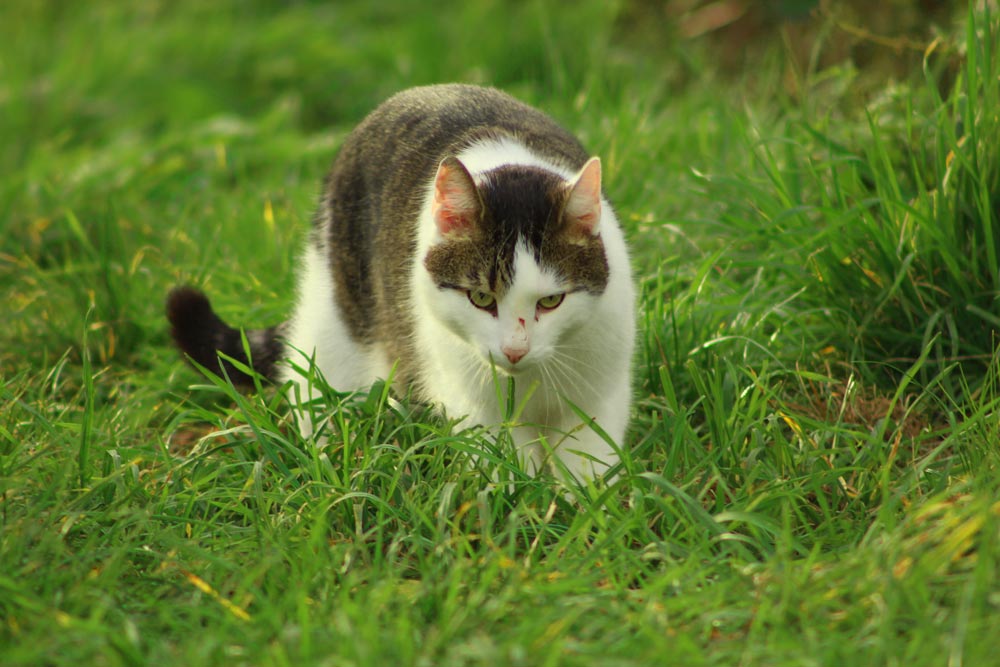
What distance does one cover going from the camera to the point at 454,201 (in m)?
2.82

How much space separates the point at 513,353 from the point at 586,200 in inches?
17.6

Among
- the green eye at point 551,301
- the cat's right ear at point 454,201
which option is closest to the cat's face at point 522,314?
the green eye at point 551,301

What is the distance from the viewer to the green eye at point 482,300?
111 inches

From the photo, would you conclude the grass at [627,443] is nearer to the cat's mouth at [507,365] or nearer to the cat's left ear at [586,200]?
the cat's mouth at [507,365]

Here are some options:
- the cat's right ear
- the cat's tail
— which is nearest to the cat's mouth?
the cat's right ear

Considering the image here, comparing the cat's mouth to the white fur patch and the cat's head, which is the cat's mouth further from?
the white fur patch

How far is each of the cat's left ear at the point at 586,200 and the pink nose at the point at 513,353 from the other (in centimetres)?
38

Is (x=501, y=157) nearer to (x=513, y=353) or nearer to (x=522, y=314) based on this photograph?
(x=522, y=314)

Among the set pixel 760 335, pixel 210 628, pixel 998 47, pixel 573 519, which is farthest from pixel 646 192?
pixel 210 628

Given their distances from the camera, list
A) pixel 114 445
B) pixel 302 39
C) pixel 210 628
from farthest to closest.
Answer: pixel 302 39, pixel 114 445, pixel 210 628

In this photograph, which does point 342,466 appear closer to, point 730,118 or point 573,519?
point 573,519

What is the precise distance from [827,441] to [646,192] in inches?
58.1

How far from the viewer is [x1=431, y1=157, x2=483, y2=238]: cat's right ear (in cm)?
273

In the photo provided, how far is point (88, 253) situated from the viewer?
14.3 feet
